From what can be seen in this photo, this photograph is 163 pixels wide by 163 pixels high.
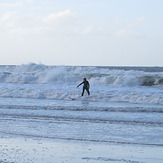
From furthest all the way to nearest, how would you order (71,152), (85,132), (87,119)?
(87,119) < (85,132) < (71,152)

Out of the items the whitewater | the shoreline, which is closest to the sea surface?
the whitewater

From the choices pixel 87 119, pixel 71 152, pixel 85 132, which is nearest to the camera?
pixel 71 152

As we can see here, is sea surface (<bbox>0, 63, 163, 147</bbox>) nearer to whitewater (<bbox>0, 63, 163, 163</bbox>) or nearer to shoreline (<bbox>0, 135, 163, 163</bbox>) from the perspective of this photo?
whitewater (<bbox>0, 63, 163, 163</bbox>)

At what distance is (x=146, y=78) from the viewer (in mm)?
46594

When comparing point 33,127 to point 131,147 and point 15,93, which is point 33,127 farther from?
point 15,93

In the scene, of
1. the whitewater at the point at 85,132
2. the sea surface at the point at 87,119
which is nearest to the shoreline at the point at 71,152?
the whitewater at the point at 85,132

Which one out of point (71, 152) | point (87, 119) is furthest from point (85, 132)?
point (87, 119)

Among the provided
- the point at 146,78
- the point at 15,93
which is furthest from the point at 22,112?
the point at 146,78

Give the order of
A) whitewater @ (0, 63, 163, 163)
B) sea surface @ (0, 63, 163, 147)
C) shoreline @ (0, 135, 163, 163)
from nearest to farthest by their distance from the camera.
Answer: shoreline @ (0, 135, 163, 163)
whitewater @ (0, 63, 163, 163)
sea surface @ (0, 63, 163, 147)

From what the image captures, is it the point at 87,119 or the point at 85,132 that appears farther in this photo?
the point at 87,119

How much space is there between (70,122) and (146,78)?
31.1 metres

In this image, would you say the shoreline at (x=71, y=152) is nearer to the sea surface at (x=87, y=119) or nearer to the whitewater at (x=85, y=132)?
the whitewater at (x=85, y=132)

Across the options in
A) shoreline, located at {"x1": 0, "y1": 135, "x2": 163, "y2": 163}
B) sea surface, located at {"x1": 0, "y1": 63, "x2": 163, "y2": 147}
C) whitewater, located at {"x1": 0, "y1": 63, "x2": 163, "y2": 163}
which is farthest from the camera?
sea surface, located at {"x1": 0, "y1": 63, "x2": 163, "y2": 147}

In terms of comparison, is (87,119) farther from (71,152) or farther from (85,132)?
(71,152)
